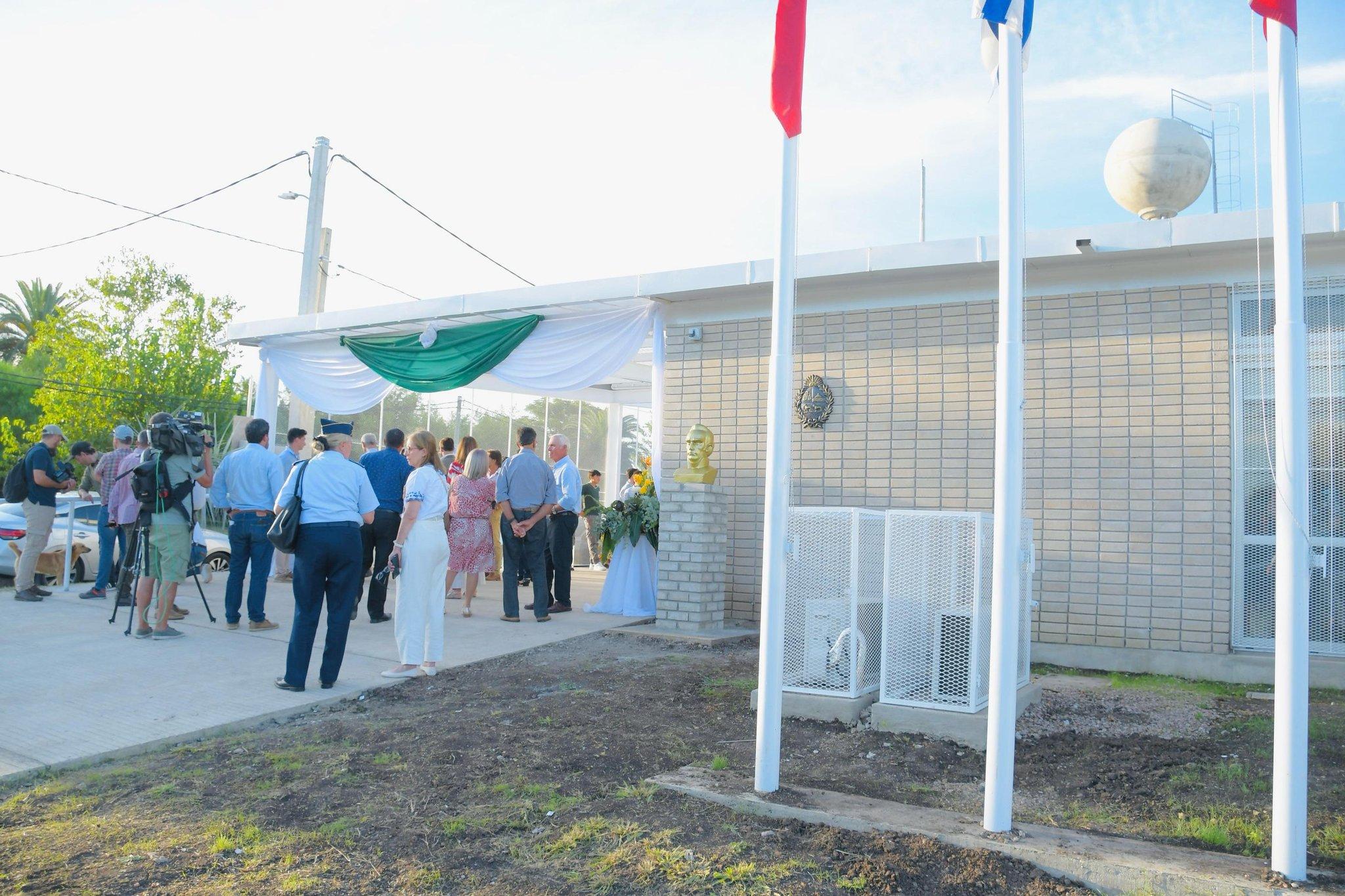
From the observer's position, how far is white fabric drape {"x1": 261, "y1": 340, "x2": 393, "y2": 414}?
12.7 meters

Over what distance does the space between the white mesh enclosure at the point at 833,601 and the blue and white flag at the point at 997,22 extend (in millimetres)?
2666

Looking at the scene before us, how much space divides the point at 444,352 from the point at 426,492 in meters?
4.92

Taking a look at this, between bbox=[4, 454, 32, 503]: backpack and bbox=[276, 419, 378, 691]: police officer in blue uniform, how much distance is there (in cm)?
559

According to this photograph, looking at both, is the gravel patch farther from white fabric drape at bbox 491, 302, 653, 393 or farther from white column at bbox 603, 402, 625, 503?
white column at bbox 603, 402, 625, 503

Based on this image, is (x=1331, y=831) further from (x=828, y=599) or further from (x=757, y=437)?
(x=757, y=437)

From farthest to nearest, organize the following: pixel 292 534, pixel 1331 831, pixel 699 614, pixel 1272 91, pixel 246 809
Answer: pixel 699 614, pixel 292 534, pixel 246 809, pixel 1331 831, pixel 1272 91

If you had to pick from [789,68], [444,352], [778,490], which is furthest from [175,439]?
[789,68]

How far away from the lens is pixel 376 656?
25.6 ft

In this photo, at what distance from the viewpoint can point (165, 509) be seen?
8.01 metres

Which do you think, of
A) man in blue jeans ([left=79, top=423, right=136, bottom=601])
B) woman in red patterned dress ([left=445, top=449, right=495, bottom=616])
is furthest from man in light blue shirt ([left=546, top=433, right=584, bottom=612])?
man in blue jeans ([left=79, top=423, right=136, bottom=601])

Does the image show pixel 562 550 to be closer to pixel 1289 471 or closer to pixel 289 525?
pixel 289 525

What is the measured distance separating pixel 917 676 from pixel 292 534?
403 centimetres

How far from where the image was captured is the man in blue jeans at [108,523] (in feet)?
33.0

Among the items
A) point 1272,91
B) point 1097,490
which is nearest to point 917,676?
point 1097,490
